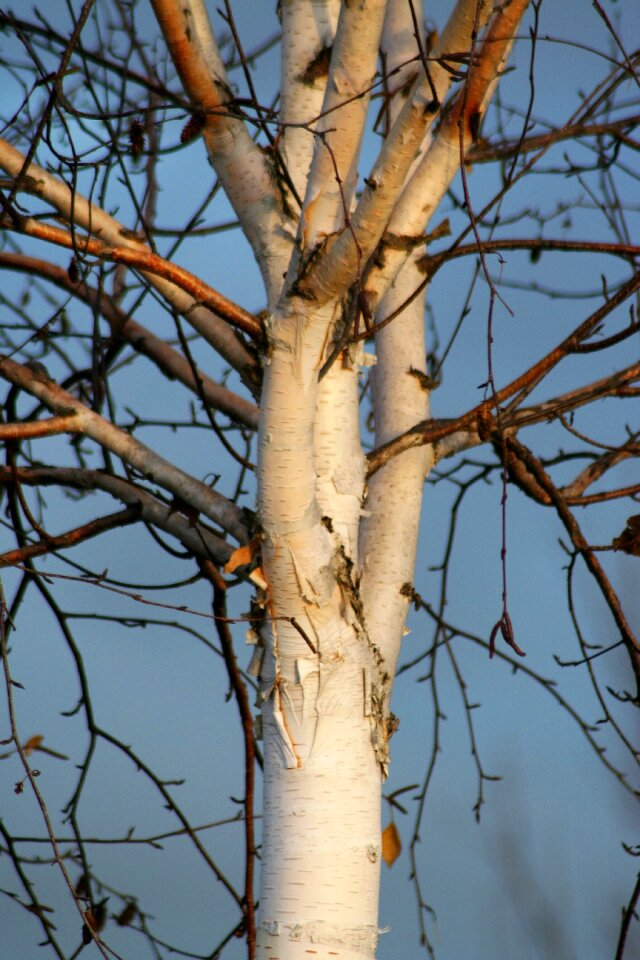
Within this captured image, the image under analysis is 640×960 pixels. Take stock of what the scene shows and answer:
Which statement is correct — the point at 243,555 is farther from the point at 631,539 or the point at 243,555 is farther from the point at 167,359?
the point at 167,359

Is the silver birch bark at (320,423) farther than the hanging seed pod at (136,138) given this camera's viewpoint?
No

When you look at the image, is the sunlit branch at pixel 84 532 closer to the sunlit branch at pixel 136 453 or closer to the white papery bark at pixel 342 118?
the sunlit branch at pixel 136 453

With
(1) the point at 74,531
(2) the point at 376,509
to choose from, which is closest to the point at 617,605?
(2) the point at 376,509

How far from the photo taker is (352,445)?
1.74 meters

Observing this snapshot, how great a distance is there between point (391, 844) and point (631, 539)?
73cm

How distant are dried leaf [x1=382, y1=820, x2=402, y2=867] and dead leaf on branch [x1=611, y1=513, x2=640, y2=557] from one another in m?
0.68

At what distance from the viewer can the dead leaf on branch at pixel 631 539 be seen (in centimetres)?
181

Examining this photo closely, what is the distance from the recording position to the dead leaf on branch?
71.4 inches

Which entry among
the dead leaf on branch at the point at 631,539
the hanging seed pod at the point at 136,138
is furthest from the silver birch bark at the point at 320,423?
the dead leaf on branch at the point at 631,539

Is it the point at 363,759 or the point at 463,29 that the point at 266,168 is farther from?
the point at 363,759

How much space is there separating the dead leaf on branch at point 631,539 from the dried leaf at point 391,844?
68cm

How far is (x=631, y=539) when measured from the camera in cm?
183

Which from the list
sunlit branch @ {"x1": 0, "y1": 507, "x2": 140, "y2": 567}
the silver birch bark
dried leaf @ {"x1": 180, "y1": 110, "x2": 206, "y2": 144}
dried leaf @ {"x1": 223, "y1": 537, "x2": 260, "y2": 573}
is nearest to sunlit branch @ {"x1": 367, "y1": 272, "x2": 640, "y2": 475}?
the silver birch bark

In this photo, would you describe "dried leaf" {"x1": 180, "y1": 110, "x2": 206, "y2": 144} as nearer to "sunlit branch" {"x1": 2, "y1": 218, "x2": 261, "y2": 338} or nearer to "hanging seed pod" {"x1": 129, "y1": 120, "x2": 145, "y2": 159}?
"hanging seed pod" {"x1": 129, "y1": 120, "x2": 145, "y2": 159}
